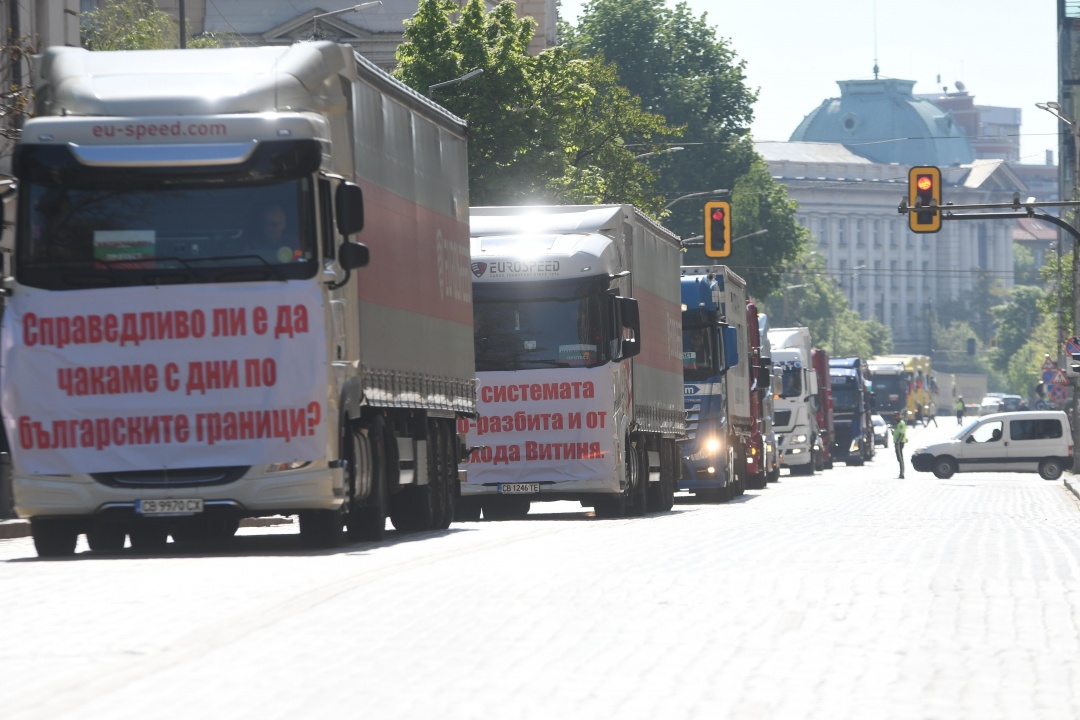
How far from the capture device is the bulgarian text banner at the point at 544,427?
25.9 m

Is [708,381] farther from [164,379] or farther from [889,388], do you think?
[889,388]

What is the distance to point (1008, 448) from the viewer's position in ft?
188

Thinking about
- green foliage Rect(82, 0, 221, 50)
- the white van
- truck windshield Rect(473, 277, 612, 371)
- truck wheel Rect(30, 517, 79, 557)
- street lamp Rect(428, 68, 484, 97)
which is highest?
green foliage Rect(82, 0, 221, 50)

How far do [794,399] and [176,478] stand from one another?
44693mm

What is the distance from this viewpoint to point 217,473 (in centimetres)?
1734

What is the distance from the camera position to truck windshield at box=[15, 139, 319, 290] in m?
17.1

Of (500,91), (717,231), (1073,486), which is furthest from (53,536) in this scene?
(500,91)

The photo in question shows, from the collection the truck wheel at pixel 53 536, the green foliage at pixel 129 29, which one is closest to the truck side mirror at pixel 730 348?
the green foliage at pixel 129 29

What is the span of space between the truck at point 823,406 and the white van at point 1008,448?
22.8 feet

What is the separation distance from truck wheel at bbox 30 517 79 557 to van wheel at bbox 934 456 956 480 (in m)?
41.8

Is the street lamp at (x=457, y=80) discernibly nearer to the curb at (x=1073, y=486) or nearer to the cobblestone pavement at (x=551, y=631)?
the curb at (x=1073, y=486)

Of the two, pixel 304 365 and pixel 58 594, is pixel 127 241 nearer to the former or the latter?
pixel 304 365

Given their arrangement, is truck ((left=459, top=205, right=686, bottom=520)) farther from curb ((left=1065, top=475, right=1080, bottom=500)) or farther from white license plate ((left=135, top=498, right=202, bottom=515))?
curb ((left=1065, top=475, right=1080, bottom=500))

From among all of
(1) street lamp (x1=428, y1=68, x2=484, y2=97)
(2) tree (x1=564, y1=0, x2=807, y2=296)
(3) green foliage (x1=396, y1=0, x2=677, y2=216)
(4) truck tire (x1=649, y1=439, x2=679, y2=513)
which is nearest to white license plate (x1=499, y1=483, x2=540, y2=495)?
(4) truck tire (x1=649, y1=439, x2=679, y2=513)
